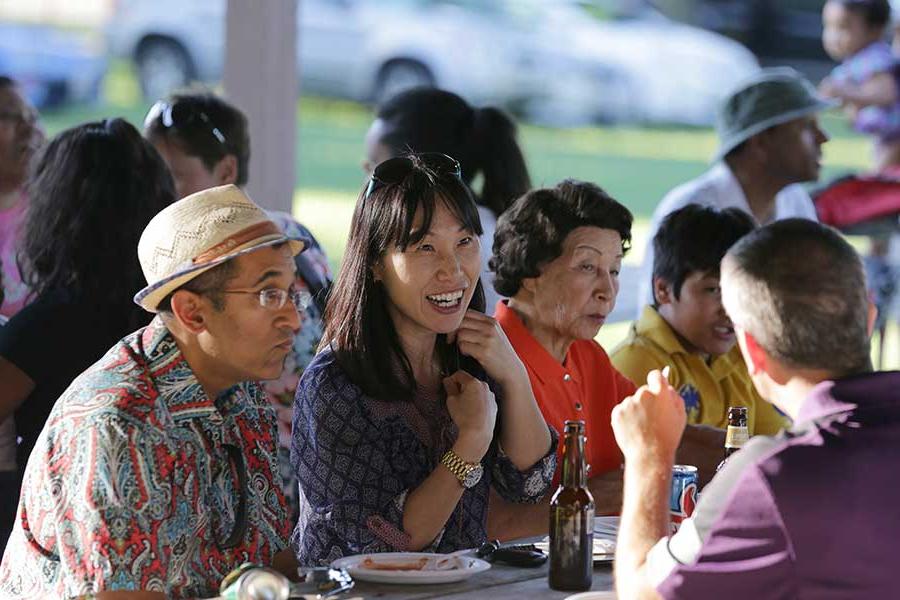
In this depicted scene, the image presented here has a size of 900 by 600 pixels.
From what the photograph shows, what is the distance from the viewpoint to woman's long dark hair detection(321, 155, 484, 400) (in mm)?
3027

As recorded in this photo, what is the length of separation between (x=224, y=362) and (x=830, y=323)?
3.60 ft

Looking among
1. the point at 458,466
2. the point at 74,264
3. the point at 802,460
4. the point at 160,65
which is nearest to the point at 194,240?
the point at 458,466

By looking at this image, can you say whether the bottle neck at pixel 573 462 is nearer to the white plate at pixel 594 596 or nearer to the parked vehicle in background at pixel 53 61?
the white plate at pixel 594 596

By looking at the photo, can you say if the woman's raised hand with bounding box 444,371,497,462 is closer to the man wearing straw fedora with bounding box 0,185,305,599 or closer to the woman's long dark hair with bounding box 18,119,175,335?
the man wearing straw fedora with bounding box 0,185,305,599

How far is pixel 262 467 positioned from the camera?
2709 millimetres

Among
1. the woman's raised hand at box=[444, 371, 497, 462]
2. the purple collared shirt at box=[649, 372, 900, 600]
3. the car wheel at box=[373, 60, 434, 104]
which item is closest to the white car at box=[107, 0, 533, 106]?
the car wheel at box=[373, 60, 434, 104]

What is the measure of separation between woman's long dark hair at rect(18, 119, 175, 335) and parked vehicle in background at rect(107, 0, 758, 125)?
933 centimetres

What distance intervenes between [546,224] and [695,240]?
0.66 metres

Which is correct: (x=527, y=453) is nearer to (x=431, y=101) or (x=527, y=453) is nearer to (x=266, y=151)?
(x=431, y=101)

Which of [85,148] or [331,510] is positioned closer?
[331,510]

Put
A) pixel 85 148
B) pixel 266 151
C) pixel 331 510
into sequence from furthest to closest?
pixel 266 151, pixel 85 148, pixel 331 510

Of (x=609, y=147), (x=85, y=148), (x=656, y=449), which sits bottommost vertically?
(x=656, y=449)

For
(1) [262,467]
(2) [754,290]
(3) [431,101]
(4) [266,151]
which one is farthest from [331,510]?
(4) [266,151]

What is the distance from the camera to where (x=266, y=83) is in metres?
5.54
